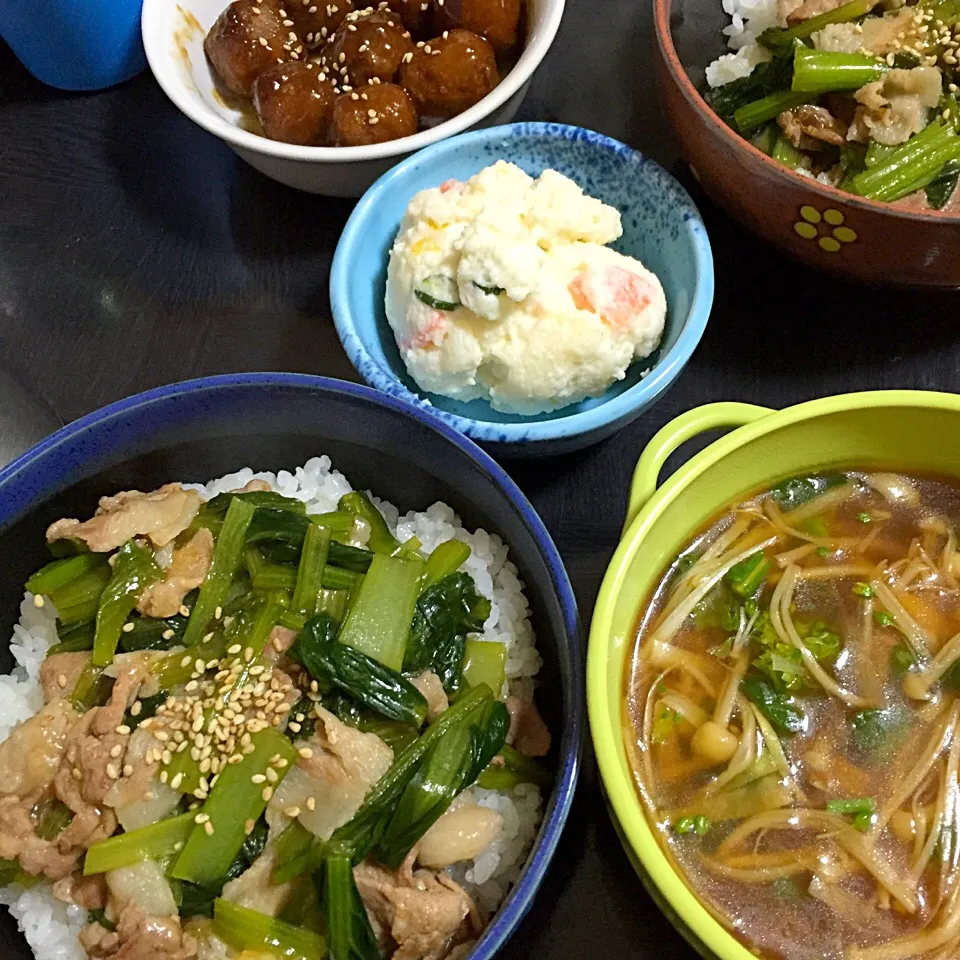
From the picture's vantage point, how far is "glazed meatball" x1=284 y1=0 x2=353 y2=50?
2.02 metres

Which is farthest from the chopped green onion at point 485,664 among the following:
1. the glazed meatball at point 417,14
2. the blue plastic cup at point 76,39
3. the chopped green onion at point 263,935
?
the blue plastic cup at point 76,39

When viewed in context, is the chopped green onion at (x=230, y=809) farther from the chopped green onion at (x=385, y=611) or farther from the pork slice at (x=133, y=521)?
the pork slice at (x=133, y=521)

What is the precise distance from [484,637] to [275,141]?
110 cm

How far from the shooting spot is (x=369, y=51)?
1.89 meters

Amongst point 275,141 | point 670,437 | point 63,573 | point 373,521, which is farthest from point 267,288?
point 670,437

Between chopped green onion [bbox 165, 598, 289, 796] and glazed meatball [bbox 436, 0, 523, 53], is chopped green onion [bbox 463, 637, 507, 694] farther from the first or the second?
glazed meatball [bbox 436, 0, 523, 53]

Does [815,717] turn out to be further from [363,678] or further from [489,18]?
[489,18]

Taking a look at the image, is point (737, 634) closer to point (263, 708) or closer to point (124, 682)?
point (263, 708)

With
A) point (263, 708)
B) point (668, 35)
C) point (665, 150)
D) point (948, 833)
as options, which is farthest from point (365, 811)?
point (665, 150)

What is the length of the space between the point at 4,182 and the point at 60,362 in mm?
622

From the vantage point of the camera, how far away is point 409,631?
1371 millimetres

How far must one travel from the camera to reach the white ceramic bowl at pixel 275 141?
1751 millimetres

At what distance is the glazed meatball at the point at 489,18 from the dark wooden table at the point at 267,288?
0.26m

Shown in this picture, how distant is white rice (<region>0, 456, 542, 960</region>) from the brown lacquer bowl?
0.77 metres
